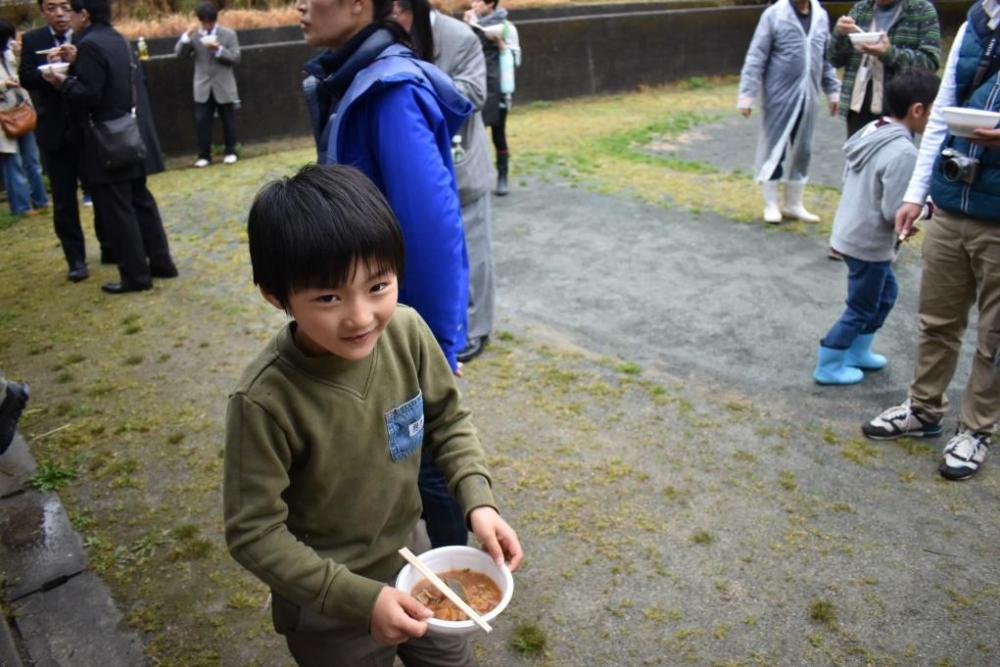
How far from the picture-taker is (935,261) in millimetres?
3389

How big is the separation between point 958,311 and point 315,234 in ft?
9.98

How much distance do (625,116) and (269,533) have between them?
10.9 metres

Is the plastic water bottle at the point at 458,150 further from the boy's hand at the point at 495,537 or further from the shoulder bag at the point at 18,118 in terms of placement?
the shoulder bag at the point at 18,118

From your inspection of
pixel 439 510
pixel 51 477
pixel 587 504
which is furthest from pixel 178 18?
pixel 439 510

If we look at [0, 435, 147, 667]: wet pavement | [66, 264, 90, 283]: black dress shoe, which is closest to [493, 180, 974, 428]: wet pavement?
[0, 435, 147, 667]: wet pavement

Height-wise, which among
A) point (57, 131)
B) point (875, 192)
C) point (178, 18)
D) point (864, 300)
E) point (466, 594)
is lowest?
point (864, 300)

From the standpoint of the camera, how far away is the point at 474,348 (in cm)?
455

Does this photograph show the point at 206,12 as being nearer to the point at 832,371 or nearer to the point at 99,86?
the point at 99,86

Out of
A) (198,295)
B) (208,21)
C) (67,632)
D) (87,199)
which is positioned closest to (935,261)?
(67,632)

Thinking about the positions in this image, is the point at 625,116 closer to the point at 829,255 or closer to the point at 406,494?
the point at 829,255

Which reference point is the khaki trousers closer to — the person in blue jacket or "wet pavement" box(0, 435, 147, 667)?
the person in blue jacket

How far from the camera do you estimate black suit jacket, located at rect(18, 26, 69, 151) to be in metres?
5.53

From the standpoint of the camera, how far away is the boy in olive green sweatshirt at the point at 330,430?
144 centimetres

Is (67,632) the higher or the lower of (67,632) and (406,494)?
the lower
